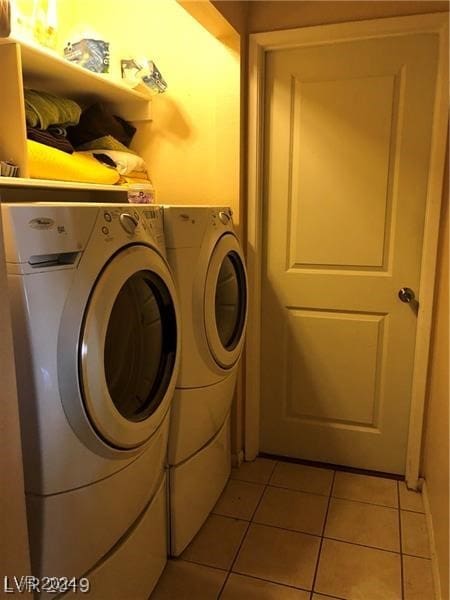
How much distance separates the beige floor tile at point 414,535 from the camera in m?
1.68

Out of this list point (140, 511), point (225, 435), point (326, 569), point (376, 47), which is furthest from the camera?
point (225, 435)

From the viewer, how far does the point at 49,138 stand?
1.55 m

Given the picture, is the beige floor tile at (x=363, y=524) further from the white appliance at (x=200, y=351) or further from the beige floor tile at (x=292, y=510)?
the white appliance at (x=200, y=351)

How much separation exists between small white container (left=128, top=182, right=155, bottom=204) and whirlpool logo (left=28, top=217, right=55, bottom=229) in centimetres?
88

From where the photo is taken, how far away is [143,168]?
1998 mm

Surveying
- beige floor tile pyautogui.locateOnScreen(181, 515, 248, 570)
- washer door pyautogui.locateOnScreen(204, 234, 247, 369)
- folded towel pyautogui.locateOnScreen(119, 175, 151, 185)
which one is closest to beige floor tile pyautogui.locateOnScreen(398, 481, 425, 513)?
beige floor tile pyautogui.locateOnScreen(181, 515, 248, 570)

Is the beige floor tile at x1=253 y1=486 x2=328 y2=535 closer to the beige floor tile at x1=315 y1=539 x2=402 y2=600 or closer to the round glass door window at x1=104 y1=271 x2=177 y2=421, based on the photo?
the beige floor tile at x1=315 y1=539 x2=402 y2=600

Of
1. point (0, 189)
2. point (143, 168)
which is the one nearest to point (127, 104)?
point (143, 168)

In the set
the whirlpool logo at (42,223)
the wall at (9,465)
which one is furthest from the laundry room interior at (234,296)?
the wall at (9,465)

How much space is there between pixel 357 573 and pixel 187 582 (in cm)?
59

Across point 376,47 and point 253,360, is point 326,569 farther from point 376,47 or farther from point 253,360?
point 376,47

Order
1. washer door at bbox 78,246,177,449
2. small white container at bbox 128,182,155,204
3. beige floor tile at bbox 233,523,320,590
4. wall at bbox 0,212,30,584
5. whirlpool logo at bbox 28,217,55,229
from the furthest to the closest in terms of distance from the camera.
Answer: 1. small white container at bbox 128,182,155,204
2. beige floor tile at bbox 233,523,320,590
3. washer door at bbox 78,246,177,449
4. whirlpool logo at bbox 28,217,55,229
5. wall at bbox 0,212,30,584

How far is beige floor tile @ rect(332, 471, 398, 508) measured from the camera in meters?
1.98

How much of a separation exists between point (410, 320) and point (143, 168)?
135cm
